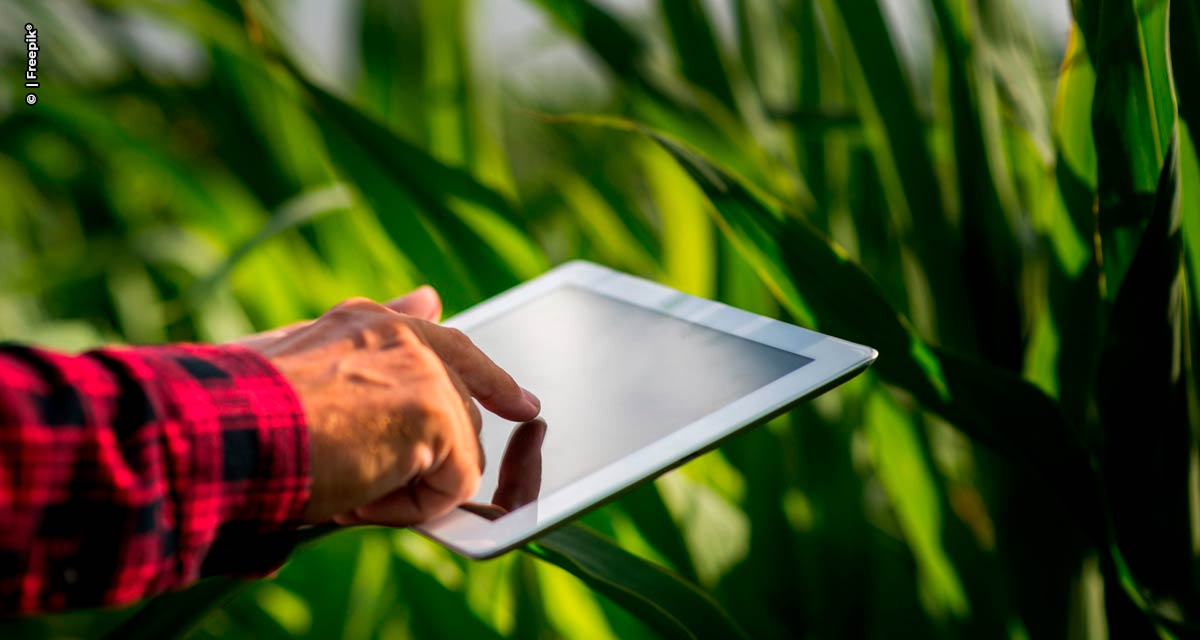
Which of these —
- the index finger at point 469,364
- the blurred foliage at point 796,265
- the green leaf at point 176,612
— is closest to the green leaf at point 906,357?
the blurred foliage at point 796,265

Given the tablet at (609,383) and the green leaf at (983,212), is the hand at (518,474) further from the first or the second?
the green leaf at (983,212)

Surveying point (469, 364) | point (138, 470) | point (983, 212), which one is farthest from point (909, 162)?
point (138, 470)

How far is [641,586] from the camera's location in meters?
0.35

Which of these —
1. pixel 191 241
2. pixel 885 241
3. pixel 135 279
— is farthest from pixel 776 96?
pixel 135 279

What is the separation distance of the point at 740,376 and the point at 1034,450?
0.11m

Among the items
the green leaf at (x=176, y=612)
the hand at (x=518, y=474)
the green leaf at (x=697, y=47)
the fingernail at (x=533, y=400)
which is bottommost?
the green leaf at (x=176, y=612)

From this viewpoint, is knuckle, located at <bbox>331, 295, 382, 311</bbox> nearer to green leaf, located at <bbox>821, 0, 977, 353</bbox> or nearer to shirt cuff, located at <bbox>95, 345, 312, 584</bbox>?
shirt cuff, located at <bbox>95, 345, 312, 584</bbox>

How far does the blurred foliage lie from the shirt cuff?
2.2 inches

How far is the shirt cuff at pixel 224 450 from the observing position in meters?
0.26

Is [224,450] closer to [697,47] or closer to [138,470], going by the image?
[138,470]

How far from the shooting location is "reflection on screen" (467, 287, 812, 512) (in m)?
0.33

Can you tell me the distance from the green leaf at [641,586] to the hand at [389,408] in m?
0.05

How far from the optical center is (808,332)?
1.18ft

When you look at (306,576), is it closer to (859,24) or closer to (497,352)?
(497,352)
